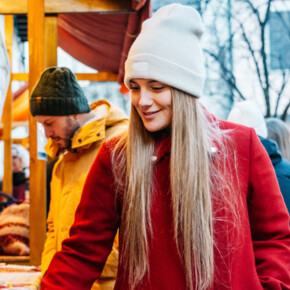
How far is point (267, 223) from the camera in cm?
174

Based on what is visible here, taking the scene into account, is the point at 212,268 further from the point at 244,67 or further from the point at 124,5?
the point at 244,67

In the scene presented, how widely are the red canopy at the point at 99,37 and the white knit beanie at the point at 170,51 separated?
103 inches

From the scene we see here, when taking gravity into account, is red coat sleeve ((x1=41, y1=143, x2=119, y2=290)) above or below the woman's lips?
below

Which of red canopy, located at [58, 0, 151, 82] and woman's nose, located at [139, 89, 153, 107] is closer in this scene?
woman's nose, located at [139, 89, 153, 107]

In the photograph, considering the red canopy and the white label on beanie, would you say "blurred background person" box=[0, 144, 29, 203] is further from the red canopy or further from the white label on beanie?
the white label on beanie

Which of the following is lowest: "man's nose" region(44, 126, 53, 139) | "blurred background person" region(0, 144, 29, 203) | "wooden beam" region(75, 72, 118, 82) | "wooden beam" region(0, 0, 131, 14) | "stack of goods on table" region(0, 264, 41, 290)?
"blurred background person" region(0, 144, 29, 203)

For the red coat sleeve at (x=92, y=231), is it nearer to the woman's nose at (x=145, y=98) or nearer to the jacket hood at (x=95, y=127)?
the woman's nose at (x=145, y=98)

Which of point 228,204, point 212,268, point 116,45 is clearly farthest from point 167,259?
point 116,45

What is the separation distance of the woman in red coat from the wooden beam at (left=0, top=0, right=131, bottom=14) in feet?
6.01

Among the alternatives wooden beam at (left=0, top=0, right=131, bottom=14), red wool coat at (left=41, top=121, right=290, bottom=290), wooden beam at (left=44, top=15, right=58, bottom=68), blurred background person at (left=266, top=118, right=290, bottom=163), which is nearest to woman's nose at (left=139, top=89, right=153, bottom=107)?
red wool coat at (left=41, top=121, right=290, bottom=290)

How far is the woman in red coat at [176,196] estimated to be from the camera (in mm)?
1665

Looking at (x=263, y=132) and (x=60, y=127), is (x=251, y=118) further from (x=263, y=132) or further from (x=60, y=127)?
(x=60, y=127)

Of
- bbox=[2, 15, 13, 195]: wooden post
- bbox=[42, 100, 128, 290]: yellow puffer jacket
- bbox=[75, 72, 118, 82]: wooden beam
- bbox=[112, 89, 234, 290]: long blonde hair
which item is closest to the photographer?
bbox=[112, 89, 234, 290]: long blonde hair

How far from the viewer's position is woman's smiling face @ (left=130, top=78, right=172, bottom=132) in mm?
1719
